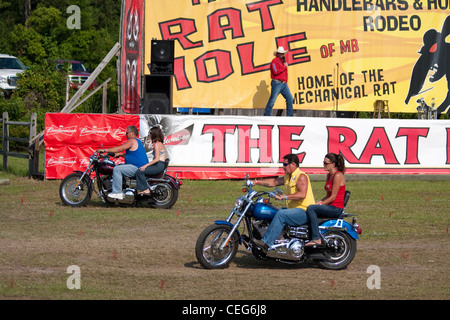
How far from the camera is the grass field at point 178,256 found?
8.75 meters

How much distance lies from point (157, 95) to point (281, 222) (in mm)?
12057

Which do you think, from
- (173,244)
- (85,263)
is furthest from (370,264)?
(85,263)

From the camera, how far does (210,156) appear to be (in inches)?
773

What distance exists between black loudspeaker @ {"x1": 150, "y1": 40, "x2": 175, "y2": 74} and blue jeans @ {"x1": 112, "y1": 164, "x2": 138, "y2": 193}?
7003mm

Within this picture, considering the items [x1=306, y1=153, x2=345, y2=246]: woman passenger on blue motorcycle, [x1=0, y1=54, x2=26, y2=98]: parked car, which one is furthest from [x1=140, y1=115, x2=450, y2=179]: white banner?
[x1=0, y1=54, x2=26, y2=98]: parked car

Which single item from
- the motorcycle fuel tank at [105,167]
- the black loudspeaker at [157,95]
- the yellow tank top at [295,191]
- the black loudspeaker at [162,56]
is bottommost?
the yellow tank top at [295,191]

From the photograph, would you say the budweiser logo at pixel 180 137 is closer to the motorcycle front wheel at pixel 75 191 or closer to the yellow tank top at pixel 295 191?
the motorcycle front wheel at pixel 75 191

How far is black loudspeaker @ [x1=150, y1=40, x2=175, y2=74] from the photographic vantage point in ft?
69.9

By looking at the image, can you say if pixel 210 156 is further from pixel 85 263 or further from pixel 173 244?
pixel 85 263

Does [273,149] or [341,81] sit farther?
[341,81]

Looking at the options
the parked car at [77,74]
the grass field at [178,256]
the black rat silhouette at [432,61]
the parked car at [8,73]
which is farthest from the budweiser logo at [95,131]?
the parked car at [77,74]

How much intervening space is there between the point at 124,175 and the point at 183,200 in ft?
6.47

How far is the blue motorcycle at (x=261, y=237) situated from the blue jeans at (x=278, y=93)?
39.1ft

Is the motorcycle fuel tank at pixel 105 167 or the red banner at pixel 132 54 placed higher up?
the red banner at pixel 132 54
